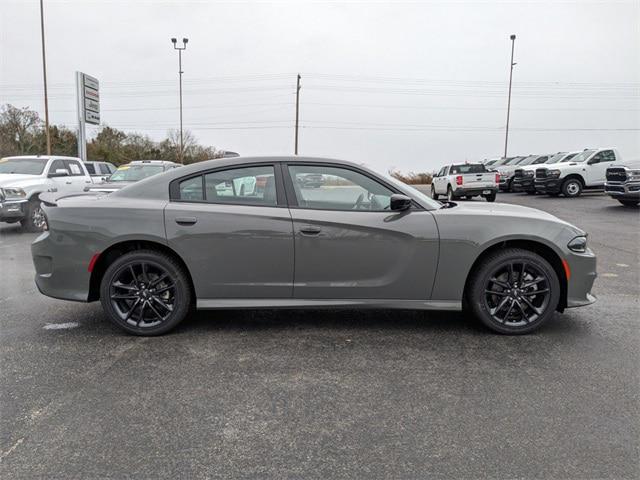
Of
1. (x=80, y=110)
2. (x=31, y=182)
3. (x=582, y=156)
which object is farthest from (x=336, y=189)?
(x=80, y=110)

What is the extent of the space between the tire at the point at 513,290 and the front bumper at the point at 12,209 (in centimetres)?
976

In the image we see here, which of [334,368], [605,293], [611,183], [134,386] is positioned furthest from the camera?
[611,183]

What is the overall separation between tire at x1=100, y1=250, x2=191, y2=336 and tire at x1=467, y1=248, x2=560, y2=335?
8.08 ft

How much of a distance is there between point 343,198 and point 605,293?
3520 millimetres

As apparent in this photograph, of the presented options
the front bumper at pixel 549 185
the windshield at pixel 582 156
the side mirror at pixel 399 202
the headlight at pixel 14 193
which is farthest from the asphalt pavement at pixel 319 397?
the windshield at pixel 582 156

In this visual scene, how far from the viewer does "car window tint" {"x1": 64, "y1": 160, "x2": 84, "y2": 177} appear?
1209 cm

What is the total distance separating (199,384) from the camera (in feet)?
10.2

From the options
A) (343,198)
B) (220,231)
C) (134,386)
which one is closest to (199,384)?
(134,386)

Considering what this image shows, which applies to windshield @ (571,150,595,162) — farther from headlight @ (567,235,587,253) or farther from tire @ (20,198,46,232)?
tire @ (20,198,46,232)

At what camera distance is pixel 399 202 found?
12.8ft

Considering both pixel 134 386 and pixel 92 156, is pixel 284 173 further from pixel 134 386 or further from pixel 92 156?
pixel 92 156

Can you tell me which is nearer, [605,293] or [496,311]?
[496,311]

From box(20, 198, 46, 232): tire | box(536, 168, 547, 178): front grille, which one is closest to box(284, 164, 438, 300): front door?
box(20, 198, 46, 232): tire

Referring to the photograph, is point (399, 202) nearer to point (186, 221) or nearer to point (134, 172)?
point (186, 221)
